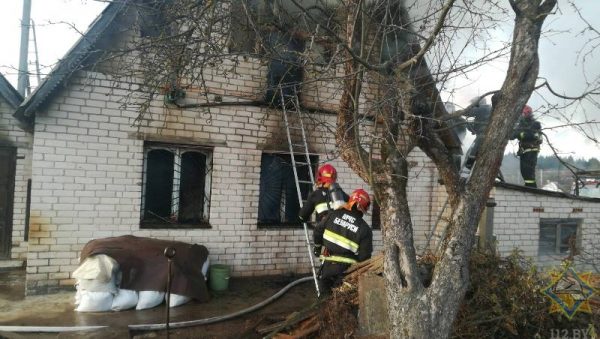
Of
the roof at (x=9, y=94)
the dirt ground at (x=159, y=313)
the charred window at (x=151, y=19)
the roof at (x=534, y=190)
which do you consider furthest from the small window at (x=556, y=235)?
the roof at (x=9, y=94)

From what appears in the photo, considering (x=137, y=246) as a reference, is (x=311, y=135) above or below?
above

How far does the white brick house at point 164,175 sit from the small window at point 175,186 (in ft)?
0.05

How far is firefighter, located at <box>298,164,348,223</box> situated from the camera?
5366mm

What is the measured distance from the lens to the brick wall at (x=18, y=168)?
692cm

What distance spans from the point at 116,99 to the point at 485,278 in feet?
16.4

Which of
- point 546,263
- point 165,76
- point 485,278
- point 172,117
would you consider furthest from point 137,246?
point 546,263

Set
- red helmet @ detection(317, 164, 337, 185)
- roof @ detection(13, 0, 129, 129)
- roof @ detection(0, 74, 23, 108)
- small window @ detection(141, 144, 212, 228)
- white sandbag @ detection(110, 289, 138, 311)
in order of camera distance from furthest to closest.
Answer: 1. roof @ detection(0, 74, 23, 108)
2. small window @ detection(141, 144, 212, 228)
3. red helmet @ detection(317, 164, 337, 185)
4. roof @ detection(13, 0, 129, 129)
5. white sandbag @ detection(110, 289, 138, 311)

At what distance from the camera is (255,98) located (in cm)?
652

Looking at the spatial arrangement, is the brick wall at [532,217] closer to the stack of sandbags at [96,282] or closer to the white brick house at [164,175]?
the white brick house at [164,175]

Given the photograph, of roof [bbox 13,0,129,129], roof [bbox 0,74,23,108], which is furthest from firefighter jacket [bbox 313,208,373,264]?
roof [bbox 0,74,23,108]

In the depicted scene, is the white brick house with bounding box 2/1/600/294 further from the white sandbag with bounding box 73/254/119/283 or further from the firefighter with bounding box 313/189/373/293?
the firefighter with bounding box 313/189/373/293

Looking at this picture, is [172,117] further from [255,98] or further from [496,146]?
[496,146]

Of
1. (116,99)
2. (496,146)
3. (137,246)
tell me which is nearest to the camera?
(496,146)

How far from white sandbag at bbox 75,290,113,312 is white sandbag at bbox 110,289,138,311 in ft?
0.28
